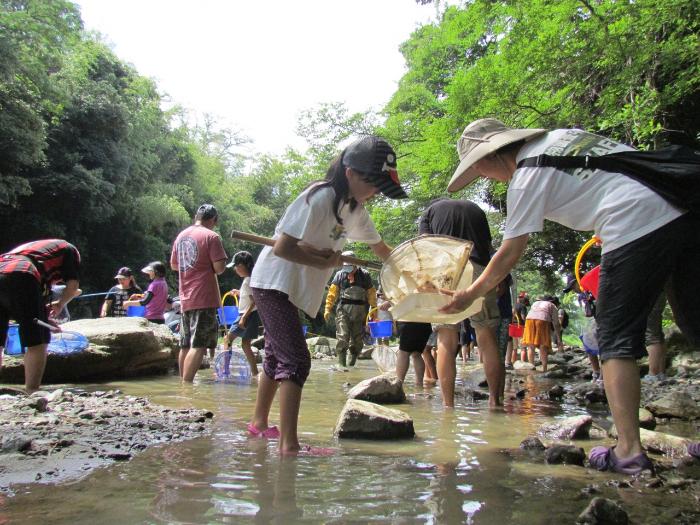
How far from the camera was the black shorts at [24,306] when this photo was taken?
461 cm

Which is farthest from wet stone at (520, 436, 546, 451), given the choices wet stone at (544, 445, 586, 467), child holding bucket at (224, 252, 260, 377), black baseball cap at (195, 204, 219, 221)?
child holding bucket at (224, 252, 260, 377)

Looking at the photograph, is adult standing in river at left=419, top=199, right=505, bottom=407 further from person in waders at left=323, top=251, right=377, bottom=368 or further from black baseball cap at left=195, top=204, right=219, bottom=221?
person in waders at left=323, top=251, right=377, bottom=368

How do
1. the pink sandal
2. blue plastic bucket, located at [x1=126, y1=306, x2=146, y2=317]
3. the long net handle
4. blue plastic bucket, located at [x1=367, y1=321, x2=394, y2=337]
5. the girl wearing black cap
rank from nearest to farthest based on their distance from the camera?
the long net handle
the pink sandal
blue plastic bucket, located at [x1=126, y1=306, x2=146, y2=317]
the girl wearing black cap
blue plastic bucket, located at [x1=367, y1=321, x2=394, y2=337]

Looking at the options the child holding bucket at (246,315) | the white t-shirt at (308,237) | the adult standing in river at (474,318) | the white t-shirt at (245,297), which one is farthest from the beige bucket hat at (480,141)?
the white t-shirt at (245,297)

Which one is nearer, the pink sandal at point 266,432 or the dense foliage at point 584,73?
the pink sandal at point 266,432

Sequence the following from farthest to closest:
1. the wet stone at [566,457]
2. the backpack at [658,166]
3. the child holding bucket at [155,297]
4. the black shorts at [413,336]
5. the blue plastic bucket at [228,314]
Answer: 1. the blue plastic bucket at [228,314]
2. the child holding bucket at [155,297]
3. the black shorts at [413,336]
4. the wet stone at [566,457]
5. the backpack at [658,166]

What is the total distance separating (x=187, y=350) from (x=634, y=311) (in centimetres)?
510

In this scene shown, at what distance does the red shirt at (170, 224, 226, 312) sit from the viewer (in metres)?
6.18

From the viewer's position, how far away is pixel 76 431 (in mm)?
3332

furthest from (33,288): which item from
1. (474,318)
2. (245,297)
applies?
(474,318)

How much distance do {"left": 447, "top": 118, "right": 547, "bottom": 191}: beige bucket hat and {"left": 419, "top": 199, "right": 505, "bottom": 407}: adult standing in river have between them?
168cm

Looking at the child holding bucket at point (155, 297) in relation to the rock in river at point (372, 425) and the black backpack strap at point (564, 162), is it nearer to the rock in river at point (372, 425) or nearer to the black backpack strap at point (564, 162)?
the rock in river at point (372, 425)

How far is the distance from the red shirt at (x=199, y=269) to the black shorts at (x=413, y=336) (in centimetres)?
207

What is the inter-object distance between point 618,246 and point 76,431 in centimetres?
314
